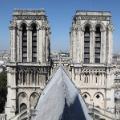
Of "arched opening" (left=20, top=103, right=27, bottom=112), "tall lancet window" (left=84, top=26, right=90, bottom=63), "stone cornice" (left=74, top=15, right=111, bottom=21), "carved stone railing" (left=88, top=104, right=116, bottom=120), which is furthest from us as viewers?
"arched opening" (left=20, top=103, right=27, bottom=112)

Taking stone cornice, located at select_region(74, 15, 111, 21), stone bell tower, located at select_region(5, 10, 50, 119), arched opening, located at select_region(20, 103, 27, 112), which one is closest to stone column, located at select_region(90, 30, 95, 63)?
stone cornice, located at select_region(74, 15, 111, 21)

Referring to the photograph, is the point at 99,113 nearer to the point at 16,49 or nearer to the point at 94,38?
the point at 94,38

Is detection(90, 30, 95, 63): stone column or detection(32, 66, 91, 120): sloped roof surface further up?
detection(90, 30, 95, 63): stone column

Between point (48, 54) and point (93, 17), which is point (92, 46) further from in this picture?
point (48, 54)

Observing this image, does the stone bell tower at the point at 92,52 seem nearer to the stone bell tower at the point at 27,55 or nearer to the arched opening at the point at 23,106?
the stone bell tower at the point at 27,55

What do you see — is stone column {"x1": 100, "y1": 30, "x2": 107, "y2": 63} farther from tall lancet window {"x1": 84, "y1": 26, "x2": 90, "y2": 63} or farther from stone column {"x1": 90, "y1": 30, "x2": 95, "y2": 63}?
tall lancet window {"x1": 84, "y1": 26, "x2": 90, "y2": 63}

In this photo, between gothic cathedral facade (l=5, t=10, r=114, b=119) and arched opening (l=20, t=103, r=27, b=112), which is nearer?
gothic cathedral facade (l=5, t=10, r=114, b=119)

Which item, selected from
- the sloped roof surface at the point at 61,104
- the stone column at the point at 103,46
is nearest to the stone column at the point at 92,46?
the stone column at the point at 103,46
